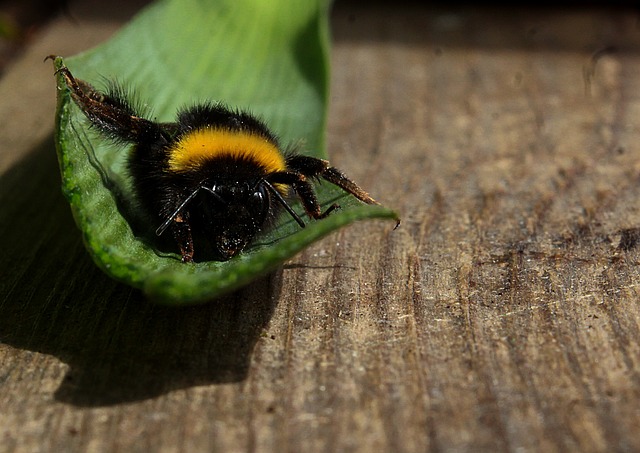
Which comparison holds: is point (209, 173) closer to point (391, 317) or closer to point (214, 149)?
point (214, 149)

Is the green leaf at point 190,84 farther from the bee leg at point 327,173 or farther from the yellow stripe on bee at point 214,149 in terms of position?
the yellow stripe on bee at point 214,149

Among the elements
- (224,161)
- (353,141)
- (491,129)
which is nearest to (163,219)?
(224,161)

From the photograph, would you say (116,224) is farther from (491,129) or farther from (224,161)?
(491,129)

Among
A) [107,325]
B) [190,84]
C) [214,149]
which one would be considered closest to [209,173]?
[214,149]

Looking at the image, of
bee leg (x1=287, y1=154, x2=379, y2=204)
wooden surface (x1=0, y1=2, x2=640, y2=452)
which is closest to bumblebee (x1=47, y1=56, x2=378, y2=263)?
bee leg (x1=287, y1=154, x2=379, y2=204)

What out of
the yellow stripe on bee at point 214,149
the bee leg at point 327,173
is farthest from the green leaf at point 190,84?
the yellow stripe on bee at point 214,149
